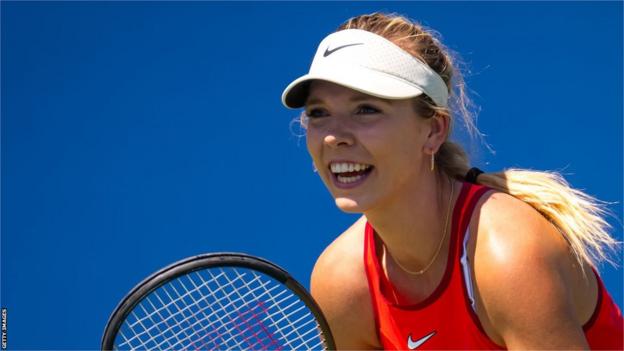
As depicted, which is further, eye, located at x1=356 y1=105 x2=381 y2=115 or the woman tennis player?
eye, located at x1=356 y1=105 x2=381 y2=115

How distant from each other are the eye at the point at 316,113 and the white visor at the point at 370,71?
0.23 ft

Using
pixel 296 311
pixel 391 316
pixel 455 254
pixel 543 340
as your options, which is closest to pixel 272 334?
pixel 296 311

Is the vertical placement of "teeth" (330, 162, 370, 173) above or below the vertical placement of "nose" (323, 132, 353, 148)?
below

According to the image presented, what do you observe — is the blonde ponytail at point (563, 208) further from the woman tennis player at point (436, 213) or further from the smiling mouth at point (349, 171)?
the smiling mouth at point (349, 171)

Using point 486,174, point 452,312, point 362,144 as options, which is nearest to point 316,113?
point 362,144

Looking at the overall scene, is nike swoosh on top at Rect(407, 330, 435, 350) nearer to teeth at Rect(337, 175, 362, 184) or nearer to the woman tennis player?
the woman tennis player

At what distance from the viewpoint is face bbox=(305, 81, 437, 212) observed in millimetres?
2654

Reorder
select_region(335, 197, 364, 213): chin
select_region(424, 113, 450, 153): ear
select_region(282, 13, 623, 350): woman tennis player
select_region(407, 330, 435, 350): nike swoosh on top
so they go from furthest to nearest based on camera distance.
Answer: select_region(407, 330, 435, 350): nike swoosh on top < select_region(424, 113, 450, 153): ear < select_region(335, 197, 364, 213): chin < select_region(282, 13, 623, 350): woman tennis player

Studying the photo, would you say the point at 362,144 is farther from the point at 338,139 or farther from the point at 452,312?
the point at 452,312

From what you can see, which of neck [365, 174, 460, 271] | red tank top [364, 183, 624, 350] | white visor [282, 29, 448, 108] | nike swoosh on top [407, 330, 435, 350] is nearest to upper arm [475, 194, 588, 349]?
red tank top [364, 183, 624, 350]

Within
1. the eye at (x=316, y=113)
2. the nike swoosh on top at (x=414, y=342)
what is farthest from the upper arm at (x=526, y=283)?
the eye at (x=316, y=113)

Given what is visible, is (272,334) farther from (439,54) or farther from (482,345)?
(439,54)

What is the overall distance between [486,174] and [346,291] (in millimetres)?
598

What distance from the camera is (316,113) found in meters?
2.81
